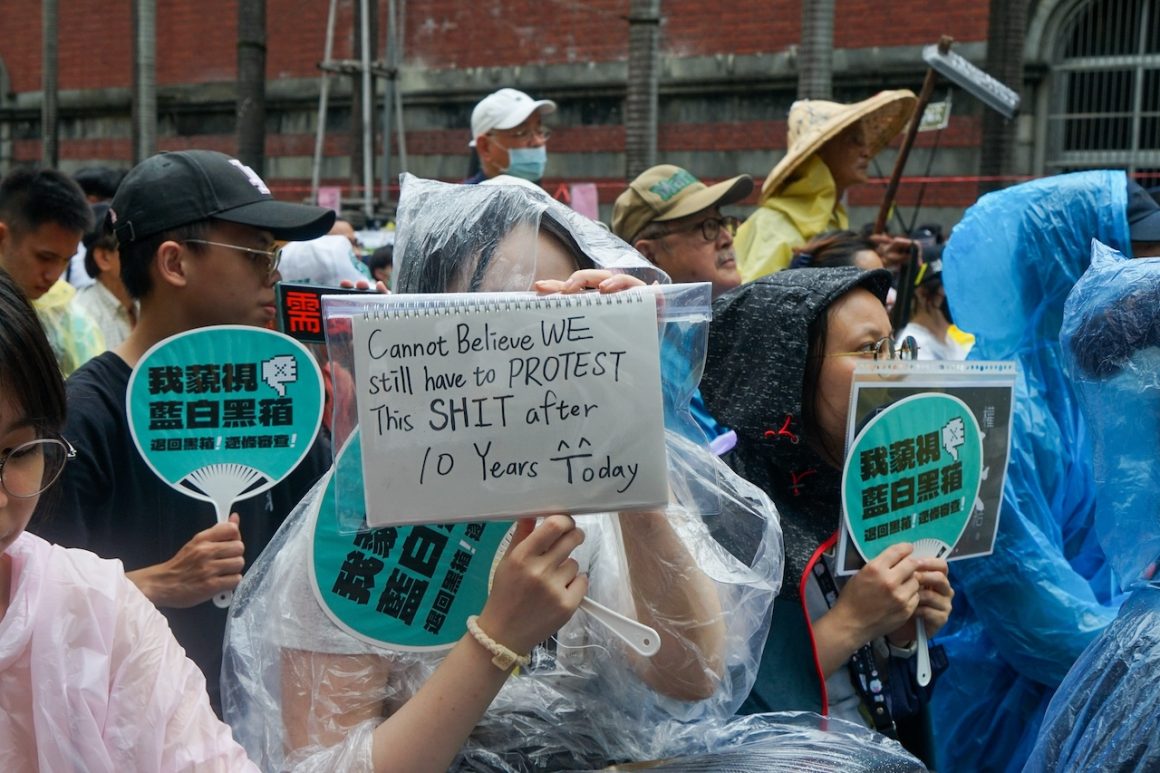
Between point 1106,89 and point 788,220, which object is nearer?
point 788,220

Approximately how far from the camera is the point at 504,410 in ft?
5.03

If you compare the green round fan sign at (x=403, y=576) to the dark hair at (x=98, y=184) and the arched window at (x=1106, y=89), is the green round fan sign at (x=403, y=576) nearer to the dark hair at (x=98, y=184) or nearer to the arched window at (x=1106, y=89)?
the dark hair at (x=98, y=184)

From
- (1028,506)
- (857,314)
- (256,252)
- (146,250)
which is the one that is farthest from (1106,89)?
(146,250)

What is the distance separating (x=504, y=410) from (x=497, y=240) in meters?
0.45

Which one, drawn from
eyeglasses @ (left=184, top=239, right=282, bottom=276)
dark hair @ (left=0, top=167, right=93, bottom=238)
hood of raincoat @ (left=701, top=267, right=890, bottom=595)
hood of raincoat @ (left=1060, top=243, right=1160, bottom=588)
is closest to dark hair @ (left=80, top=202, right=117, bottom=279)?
dark hair @ (left=0, top=167, right=93, bottom=238)

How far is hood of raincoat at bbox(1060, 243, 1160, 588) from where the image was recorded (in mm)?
1781

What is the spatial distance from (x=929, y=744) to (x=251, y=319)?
155 cm

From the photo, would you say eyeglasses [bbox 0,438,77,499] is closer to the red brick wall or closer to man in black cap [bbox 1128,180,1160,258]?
man in black cap [bbox 1128,180,1160,258]

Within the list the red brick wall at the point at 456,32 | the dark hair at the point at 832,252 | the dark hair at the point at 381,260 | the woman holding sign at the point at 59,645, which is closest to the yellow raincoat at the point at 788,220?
the dark hair at the point at 832,252

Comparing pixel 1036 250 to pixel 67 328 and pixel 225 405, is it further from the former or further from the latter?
pixel 67 328

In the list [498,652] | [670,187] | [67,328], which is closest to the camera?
[498,652]

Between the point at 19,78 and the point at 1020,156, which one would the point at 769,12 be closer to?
the point at 1020,156

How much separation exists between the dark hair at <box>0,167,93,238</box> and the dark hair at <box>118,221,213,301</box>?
5.68ft

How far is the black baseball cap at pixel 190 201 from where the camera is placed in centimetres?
249
